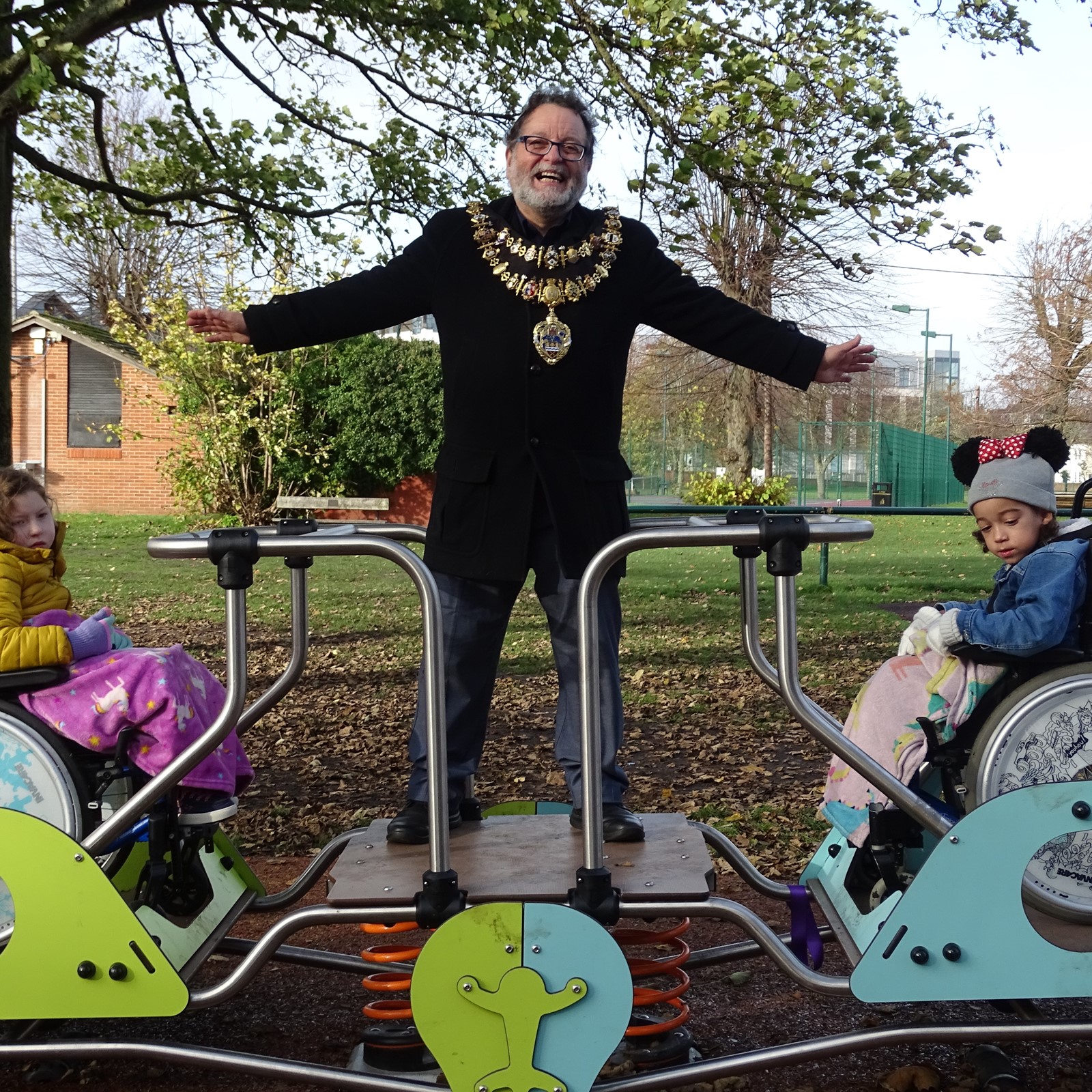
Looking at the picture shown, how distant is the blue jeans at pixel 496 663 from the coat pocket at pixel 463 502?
99mm

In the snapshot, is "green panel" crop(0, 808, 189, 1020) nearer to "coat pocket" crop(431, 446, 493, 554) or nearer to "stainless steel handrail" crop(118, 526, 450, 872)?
"stainless steel handrail" crop(118, 526, 450, 872)

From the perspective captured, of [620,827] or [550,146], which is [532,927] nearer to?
[620,827]

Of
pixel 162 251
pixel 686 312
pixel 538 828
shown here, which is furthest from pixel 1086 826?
pixel 162 251

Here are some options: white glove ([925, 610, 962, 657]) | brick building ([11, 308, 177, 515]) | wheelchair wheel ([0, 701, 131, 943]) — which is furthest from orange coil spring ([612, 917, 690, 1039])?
brick building ([11, 308, 177, 515])

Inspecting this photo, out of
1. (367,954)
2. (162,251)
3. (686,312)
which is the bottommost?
(367,954)

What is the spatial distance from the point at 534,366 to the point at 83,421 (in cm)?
2619

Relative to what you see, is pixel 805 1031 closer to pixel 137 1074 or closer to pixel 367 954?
pixel 367 954

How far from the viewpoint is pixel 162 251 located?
130ft

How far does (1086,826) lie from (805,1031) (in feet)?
3.28

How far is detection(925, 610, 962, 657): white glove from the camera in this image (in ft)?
10.3

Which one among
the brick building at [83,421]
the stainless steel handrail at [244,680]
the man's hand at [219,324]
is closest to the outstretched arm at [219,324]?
the man's hand at [219,324]

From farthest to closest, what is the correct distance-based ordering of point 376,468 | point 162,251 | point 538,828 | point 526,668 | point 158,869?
point 162,251, point 376,468, point 526,668, point 538,828, point 158,869

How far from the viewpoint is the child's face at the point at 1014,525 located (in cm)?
335

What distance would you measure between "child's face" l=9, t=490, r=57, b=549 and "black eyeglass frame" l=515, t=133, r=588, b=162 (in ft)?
5.15
